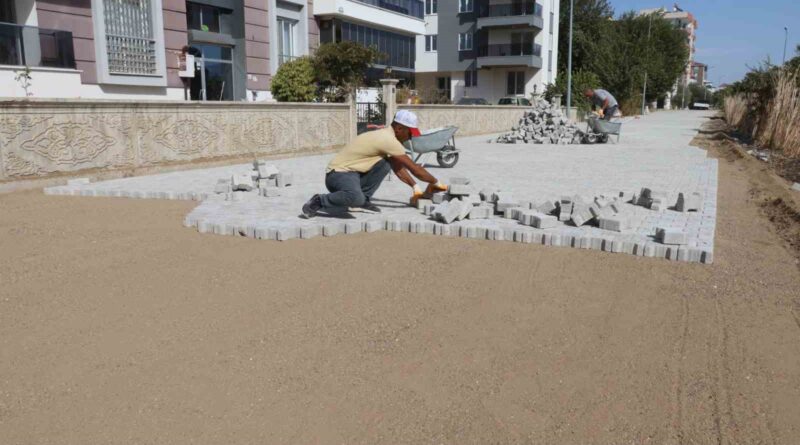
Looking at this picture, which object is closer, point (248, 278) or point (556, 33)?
point (248, 278)

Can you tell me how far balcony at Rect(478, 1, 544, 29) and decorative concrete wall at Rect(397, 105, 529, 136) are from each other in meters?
16.8

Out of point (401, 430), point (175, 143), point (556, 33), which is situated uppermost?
point (556, 33)

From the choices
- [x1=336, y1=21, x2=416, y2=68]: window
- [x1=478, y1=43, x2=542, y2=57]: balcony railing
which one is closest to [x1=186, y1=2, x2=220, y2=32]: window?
[x1=336, y1=21, x2=416, y2=68]: window

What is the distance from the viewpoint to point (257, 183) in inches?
367

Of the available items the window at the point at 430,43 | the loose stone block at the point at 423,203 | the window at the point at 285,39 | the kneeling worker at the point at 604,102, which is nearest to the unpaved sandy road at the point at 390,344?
the loose stone block at the point at 423,203

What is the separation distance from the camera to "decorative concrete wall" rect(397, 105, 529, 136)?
20.8 metres

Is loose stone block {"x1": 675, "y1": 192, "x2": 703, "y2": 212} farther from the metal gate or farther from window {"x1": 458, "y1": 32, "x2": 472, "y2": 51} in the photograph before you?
window {"x1": 458, "y1": 32, "x2": 472, "y2": 51}

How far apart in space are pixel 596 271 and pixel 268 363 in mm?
2942

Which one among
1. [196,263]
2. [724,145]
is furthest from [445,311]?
[724,145]

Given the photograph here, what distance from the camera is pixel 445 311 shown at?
14.2ft

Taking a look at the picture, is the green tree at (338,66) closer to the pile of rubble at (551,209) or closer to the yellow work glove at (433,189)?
the yellow work glove at (433,189)

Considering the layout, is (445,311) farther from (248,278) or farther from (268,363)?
(248,278)

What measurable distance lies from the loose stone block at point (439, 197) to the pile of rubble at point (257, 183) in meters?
2.30

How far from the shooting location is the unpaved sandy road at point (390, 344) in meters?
2.93
